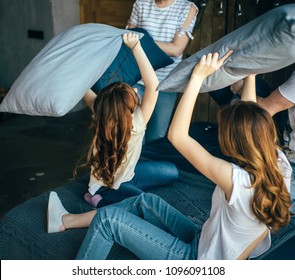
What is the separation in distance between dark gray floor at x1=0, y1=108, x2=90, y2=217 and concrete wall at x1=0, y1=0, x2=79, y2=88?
0.74 meters

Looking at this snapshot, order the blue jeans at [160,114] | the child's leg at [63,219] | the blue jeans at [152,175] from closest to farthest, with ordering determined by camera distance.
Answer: the child's leg at [63,219]
the blue jeans at [152,175]
the blue jeans at [160,114]

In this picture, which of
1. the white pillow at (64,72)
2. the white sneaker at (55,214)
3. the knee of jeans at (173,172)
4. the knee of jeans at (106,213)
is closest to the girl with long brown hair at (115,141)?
the white sneaker at (55,214)

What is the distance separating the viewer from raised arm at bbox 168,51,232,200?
144 cm

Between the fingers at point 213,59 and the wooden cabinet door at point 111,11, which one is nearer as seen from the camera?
the fingers at point 213,59

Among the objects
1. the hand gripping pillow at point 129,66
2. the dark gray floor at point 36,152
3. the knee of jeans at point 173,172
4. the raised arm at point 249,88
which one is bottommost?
the dark gray floor at point 36,152

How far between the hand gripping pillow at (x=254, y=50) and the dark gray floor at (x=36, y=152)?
180 cm

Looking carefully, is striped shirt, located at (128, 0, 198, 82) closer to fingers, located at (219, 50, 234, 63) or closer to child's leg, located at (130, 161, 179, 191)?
child's leg, located at (130, 161, 179, 191)

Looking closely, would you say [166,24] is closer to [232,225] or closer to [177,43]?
[177,43]

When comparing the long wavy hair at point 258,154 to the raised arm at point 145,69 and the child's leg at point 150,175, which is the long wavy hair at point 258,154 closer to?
the raised arm at point 145,69

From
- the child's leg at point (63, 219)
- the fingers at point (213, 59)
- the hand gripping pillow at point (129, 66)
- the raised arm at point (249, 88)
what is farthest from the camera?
the hand gripping pillow at point (129, 66)

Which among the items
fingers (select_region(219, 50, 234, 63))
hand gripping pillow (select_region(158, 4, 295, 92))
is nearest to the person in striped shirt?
hand gripping pillow (select_region(158, 4, 295, 92))

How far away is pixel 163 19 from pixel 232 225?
1495mm

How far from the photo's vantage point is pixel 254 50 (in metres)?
1.55

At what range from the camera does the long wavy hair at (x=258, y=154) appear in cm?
142
